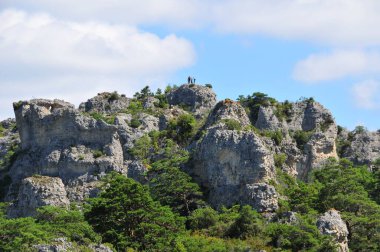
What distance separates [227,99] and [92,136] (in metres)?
12.5

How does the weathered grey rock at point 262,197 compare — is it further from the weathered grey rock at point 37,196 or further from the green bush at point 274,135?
the green bush at point 274,135

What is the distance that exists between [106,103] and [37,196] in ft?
79.6

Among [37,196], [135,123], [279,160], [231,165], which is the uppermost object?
[135,123]

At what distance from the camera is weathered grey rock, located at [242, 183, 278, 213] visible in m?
79.8

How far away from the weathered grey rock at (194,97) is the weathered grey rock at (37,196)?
2462 cm

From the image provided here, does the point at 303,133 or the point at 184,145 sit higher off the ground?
the point at 303,133

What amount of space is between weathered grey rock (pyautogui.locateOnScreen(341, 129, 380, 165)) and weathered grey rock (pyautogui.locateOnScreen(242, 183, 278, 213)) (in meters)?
22.0

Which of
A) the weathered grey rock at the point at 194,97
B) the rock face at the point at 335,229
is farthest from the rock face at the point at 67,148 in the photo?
the rock face at the point at 335,229

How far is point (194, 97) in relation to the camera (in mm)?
105438

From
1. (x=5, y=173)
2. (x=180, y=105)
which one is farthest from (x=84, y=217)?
(x=180, y=105)

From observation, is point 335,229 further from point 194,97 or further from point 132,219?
point 194,97

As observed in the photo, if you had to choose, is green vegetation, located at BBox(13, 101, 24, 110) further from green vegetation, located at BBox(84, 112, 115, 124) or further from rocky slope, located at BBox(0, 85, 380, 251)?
green vegetation, located at BBox(84, 112, 115, 124)

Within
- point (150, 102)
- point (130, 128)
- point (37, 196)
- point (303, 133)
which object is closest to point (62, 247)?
point (37, 196)

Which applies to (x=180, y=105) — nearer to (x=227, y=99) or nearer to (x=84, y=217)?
(x=227, y=99)
